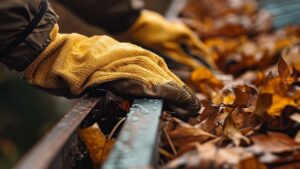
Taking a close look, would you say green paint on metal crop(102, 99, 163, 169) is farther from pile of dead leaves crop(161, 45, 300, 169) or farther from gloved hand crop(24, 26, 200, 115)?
gloved hand crop(24, 26, 200, 115)

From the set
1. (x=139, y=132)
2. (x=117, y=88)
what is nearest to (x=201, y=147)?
(x=139, y=132)

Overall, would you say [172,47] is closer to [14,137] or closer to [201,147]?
[201,147]

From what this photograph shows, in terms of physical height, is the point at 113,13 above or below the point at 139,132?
above

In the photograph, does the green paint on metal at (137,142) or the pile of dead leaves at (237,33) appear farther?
the pile of dead leaves at (237,33)

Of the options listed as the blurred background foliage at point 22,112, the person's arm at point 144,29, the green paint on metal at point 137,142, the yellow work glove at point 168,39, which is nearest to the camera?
the green paint on metal at point 137,142

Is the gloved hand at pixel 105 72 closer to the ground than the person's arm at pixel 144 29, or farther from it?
closer to the ground

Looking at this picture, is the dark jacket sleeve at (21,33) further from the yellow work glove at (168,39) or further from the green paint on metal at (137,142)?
the yellow work glove at (168,39)

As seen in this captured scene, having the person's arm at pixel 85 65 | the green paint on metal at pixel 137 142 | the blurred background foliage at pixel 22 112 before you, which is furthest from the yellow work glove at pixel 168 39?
the blurred background foliage at pixel 22 112
